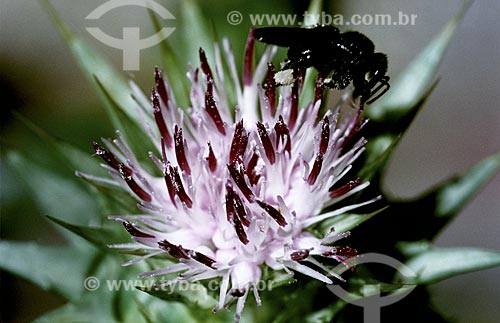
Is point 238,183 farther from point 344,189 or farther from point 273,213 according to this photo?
point 344,189

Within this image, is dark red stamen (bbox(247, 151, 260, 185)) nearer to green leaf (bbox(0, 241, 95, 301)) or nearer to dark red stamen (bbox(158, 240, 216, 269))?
dark red stamen (bbox(158, 240, 216, 269))

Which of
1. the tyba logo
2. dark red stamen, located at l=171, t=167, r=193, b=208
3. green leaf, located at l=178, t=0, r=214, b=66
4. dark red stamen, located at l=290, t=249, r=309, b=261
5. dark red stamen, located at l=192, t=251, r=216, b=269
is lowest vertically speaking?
dark red stamen, located at l=192, t=251, r=216, b=269

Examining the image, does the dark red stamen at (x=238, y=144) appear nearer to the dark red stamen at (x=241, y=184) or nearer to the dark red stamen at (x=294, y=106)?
the dark red stamen at (x=241, y=184)

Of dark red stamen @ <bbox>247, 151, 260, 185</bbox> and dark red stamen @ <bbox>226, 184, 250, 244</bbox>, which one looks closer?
dark red stamen @ <bbox>226, 184, 250, 244</bbox>

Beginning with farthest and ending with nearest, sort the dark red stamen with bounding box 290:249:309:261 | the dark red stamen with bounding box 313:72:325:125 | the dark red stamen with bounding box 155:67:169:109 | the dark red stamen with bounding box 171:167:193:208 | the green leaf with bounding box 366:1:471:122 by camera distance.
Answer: the green leaf with bounding box 366:1:471:122
the dark red stamen with bounding box 155:67:169:109
the dark red stamen with bounding box 313:72:325:125
the dark red stamen with bounding box 171:167:193:208
the dark red stamen with bounding box 290:249:309:261

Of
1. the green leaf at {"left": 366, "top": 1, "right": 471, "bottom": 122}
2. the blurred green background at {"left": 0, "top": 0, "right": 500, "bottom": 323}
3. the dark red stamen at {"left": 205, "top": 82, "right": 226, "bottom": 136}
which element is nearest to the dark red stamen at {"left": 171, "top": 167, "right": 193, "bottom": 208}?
the dark red stamen at {"left": 205, "top": 82, "right": 226, "bottom": 136}

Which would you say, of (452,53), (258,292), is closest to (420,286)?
(258,292)

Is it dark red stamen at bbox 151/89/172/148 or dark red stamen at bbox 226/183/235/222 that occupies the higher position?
dark red stamen at bbox 151/89/172/148

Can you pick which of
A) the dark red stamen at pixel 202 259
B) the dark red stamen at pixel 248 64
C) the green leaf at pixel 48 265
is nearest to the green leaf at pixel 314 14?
the dark red stamen at pixel 248 64
